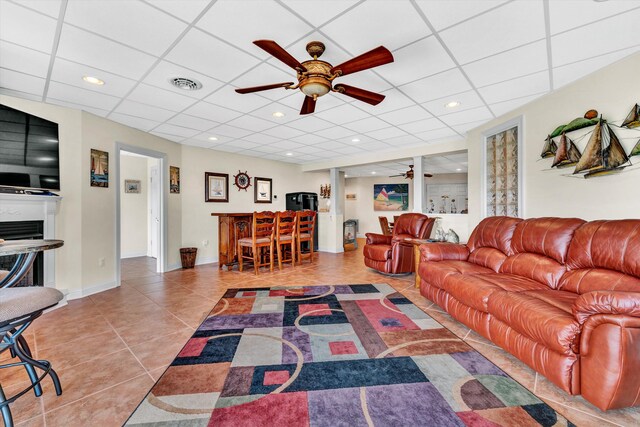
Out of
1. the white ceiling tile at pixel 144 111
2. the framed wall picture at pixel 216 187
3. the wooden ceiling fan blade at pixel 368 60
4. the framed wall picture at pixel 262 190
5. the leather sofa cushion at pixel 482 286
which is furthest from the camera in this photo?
the framed wall picture at pixel 262 190

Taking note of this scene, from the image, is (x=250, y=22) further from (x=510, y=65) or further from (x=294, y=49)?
(x=510, y=65)

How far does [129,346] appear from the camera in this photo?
7.08ft

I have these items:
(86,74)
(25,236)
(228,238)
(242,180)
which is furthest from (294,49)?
(242,180)

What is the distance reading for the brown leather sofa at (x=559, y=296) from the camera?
1354 mm

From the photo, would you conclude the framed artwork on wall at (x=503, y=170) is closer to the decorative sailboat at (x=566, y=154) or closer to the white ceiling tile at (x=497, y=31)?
the decorative sailboat at (x=566, y=154)

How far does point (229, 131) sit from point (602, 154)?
4.55m

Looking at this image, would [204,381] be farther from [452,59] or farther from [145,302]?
[452,59]

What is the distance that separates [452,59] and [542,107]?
1.63 m

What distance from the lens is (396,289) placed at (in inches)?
145

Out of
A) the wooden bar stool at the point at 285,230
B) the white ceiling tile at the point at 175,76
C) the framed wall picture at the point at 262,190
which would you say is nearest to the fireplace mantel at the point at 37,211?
the white ceiling tile at the point at 175,76

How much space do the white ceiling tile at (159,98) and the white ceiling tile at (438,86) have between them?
8.18 ft

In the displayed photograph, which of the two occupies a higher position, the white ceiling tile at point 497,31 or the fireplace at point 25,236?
the white ceiling tile at point 497,31

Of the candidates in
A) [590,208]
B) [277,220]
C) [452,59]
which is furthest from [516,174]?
[277,220]

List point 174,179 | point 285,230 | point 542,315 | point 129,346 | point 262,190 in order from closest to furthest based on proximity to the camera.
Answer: point 542,315 → point 129,346 → point 285,230 → point 174,179 → point 262,190
